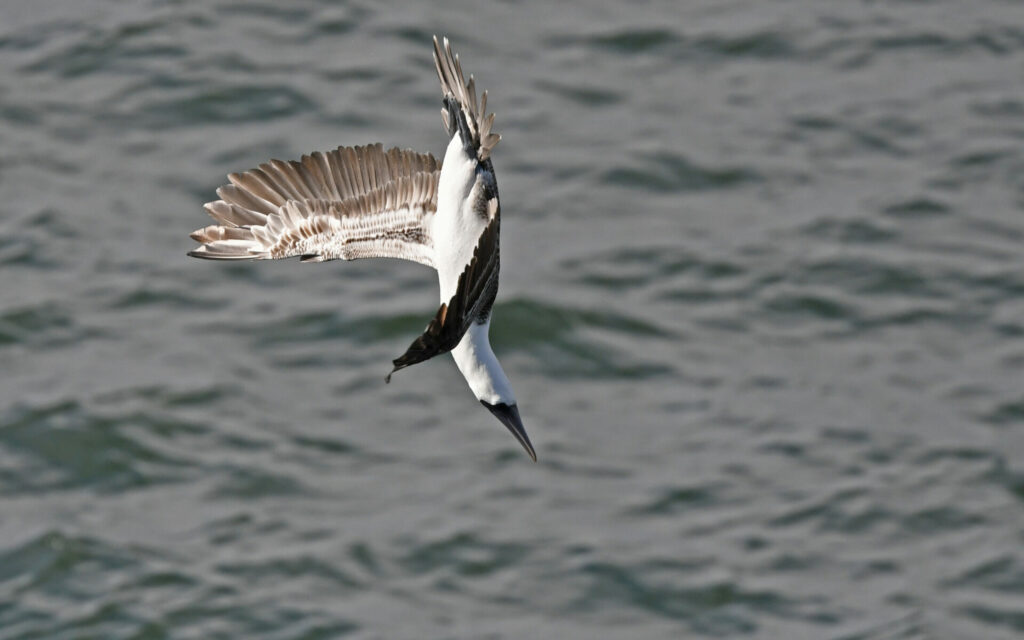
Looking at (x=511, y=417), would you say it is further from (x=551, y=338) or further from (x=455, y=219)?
(x=551, y=338)

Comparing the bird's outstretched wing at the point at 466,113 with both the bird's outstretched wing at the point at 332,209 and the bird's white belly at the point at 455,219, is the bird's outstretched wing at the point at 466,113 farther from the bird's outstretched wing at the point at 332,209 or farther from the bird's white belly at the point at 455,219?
the bird's outstretched wing at the point at 332,209

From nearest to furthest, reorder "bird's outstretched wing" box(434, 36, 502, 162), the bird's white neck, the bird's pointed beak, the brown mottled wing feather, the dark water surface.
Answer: the brown mottled wing feather, the bird's white neck, the bird's pointed beak, "bird's outstretched wing" box(434, 36, 502, 162), the dark water surface

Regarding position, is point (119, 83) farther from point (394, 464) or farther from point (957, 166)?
point (957, 166)

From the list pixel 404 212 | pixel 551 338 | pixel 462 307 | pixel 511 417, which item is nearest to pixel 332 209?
pixel 404 212

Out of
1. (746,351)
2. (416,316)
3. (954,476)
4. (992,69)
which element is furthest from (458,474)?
(992,69)

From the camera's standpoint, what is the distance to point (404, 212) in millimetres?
8508

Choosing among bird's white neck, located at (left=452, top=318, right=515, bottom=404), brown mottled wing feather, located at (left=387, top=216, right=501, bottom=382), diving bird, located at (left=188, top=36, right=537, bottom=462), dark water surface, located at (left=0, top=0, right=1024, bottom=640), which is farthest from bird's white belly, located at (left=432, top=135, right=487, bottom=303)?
dark water surface, located at (left=0, top=0, right=1024, bottom=640)

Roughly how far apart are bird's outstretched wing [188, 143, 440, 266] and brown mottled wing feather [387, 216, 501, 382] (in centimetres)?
119

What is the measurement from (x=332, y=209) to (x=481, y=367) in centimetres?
151

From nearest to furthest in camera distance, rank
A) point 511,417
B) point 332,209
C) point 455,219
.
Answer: point 511,417 < point 455,219 < point 332,209

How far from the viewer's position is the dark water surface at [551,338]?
11.8 m

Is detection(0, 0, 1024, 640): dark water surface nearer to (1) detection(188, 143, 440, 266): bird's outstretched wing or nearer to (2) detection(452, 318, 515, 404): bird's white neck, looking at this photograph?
(1) detection(188, 143, 440, 266): bird's outstretched wing

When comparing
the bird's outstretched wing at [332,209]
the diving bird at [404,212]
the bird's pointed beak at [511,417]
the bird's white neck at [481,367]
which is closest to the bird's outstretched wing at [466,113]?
the diving bird at [404,212]

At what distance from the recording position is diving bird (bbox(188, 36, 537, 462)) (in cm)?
770
